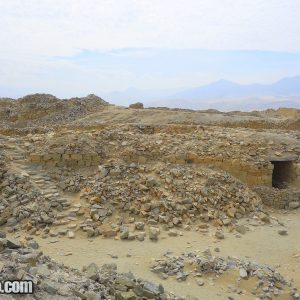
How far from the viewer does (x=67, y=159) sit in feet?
38.2

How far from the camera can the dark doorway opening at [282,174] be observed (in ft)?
41.7

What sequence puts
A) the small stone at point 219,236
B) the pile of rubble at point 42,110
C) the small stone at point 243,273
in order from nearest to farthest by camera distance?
the small stone at point 243,273, the small stone at point 219,236, the pile of rubble at point 42,110

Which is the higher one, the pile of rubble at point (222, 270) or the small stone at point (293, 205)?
the small stone at point (293, 205)

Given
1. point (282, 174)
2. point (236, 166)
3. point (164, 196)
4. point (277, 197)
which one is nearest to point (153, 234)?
point (164, 196)

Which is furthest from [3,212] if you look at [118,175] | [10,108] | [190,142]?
[10,108]

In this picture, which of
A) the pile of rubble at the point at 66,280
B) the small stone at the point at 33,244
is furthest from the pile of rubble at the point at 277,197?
the small stone at the point at 33,244

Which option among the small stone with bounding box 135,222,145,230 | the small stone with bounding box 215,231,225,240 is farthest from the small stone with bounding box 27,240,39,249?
the small stone with bounding box 215,231,225,240

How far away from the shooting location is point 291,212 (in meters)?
11.5

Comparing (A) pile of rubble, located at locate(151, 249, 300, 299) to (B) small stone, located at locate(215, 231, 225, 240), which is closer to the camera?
(A) pile of rubble, located at locate(151, 249, 300, 299)

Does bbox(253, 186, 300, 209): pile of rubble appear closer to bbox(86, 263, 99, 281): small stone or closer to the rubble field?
the rubble field

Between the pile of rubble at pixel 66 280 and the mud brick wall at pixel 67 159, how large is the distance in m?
5.18

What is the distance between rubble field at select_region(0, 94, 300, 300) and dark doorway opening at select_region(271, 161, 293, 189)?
0.11 feet

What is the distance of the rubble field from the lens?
21.7ft

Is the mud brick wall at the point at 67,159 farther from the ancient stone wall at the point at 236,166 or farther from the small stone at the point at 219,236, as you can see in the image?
the small stone at the point at 219,236
